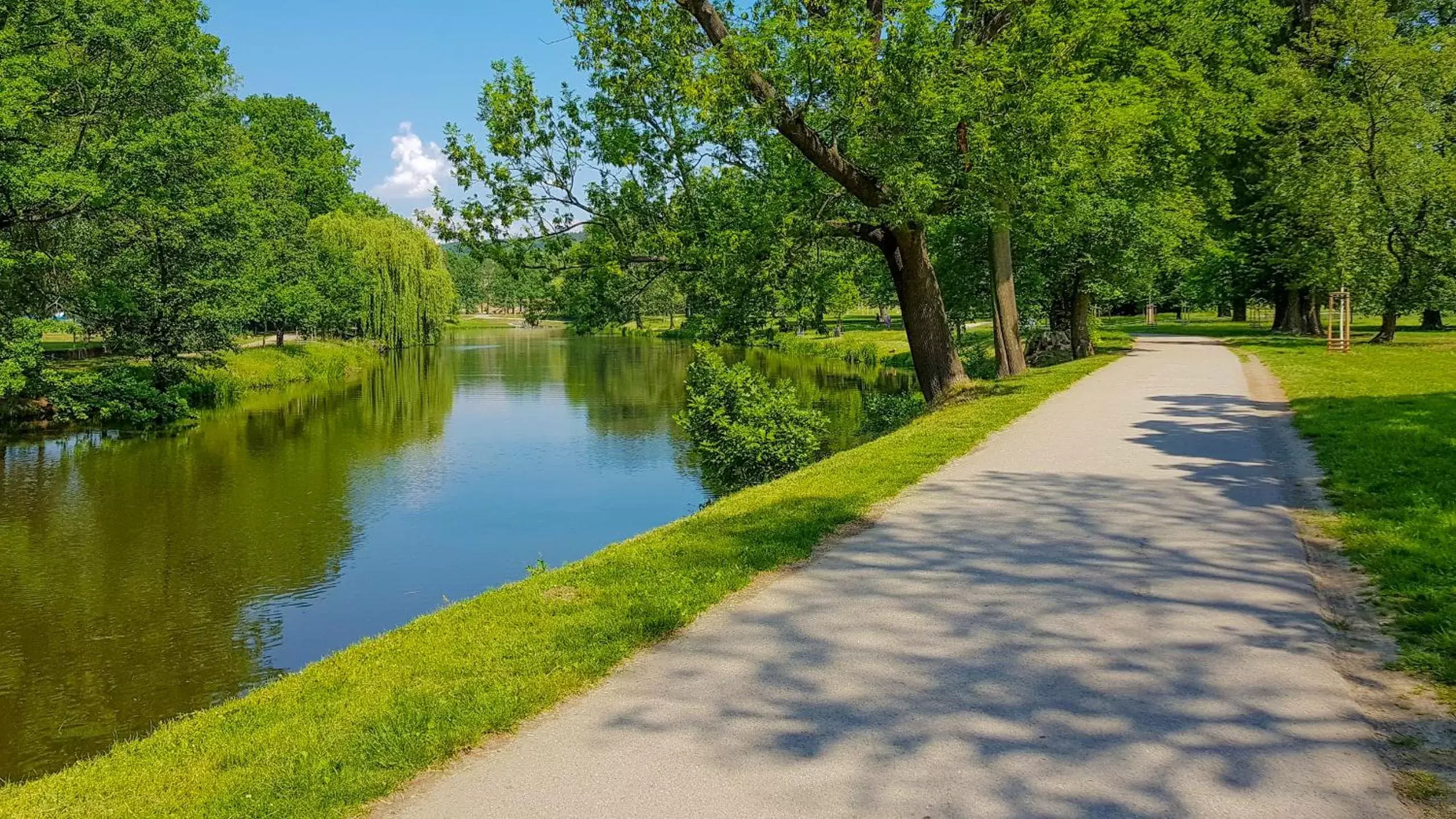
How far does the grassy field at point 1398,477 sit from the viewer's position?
5.02 meters

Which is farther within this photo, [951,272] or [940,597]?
[951,272]

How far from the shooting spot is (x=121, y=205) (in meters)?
24.3

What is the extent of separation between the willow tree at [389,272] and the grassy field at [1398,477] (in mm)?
42861

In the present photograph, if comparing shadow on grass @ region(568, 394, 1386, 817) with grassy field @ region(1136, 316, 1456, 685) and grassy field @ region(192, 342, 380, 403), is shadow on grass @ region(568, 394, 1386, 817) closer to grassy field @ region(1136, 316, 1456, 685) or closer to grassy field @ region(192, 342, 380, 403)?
grassy field @ region(1136, 316, 1456, 685)

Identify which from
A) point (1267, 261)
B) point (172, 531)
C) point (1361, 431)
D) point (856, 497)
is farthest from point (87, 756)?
point (1267, 261)

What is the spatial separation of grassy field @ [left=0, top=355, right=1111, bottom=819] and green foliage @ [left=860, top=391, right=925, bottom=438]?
10645mm

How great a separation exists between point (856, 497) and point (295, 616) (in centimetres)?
695

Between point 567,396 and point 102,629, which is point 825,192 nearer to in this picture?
point 102,629

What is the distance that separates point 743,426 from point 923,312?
151 inches

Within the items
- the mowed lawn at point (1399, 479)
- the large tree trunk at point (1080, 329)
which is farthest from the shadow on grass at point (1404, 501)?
the large tree trunk at point (1080, 329)

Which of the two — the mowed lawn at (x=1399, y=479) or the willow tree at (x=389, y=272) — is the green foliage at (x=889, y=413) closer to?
the mowed lawn at (x=1399, y=479)

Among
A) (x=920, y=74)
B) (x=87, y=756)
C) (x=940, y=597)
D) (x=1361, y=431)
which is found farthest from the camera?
(x=920, y=74)

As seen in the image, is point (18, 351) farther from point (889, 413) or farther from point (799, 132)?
point (889, 413)

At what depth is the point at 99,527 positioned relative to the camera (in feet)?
48.2
